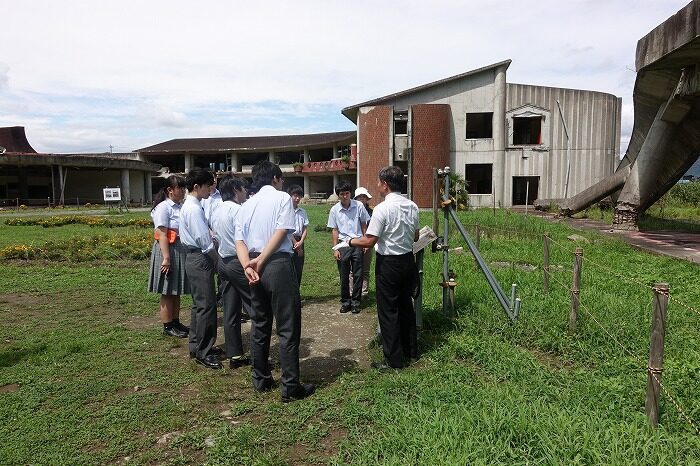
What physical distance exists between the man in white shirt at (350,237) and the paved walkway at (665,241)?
5911 millimetres

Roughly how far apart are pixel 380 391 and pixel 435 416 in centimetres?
61

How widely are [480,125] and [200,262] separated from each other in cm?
2748

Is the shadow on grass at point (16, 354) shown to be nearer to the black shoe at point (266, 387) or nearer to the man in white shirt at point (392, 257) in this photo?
the black shoe at point (266, 387)

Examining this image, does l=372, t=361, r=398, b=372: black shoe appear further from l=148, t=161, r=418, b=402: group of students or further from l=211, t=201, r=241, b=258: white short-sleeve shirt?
l=211, t=201, r=241, b=258: white short-sleeve shirt

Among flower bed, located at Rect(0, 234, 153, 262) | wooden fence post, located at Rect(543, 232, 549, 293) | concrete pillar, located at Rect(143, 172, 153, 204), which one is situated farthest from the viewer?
concrete pillar, located at Rect(143, 172, 153, 204)

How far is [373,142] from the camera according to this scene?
27.0 metres

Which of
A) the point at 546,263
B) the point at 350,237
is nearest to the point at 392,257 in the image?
the point at 350,237

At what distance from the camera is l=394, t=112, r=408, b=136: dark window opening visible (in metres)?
26.3

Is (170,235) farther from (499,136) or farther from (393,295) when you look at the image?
(499,136)

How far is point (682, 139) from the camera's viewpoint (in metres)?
12.4

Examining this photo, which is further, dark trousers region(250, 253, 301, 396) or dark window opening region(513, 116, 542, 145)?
dark window opening region(513, 116, 542, 145)

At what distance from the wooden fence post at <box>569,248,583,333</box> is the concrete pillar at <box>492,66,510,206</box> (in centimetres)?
2112

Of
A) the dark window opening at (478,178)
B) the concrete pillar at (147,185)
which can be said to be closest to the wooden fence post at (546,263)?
the dark window opening at (478,178)

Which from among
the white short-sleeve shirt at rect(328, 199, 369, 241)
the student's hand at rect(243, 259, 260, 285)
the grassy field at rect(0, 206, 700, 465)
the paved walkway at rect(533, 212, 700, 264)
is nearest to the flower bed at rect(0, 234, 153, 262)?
the grassy field at rect(0, 206, 700, 465)
